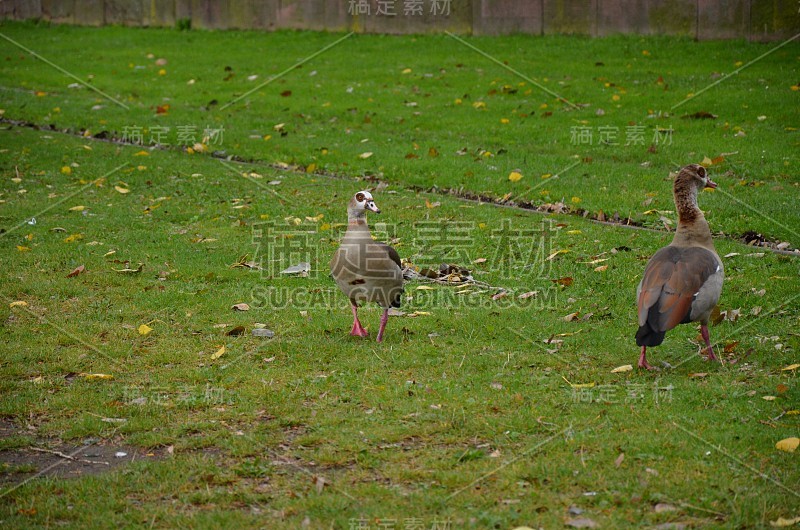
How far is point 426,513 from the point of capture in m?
5.39

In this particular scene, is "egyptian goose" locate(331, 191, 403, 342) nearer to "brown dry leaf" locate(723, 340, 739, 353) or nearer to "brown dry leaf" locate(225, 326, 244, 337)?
"brown dry leaf" locate(225, 326, 244, 337)

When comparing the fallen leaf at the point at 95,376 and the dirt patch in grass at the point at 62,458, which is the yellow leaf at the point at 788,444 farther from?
the fallen leaf at the point at 95,376

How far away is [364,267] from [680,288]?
2786mm

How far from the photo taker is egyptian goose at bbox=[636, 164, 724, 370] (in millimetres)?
7270

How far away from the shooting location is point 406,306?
9.59 meters

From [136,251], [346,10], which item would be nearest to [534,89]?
[346,10]

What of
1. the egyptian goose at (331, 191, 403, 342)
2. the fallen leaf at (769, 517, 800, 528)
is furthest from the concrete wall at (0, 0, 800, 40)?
the fallen leaf at (769, 517, 800, 528)

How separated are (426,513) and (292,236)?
6.93 metres

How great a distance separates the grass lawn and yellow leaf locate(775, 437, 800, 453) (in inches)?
1.6

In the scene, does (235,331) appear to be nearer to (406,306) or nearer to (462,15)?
(406,306)

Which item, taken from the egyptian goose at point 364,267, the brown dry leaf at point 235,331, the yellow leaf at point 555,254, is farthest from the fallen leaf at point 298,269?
the yellow leaf at point 555,254

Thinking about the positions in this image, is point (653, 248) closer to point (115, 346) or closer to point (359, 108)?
point (115, 346)

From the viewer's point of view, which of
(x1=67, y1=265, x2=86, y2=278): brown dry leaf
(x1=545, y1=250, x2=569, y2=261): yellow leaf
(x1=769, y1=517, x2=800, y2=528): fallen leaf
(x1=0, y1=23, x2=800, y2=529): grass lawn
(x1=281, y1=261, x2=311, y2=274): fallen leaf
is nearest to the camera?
(x1=769, y1=517, x2=800, y2=528): fallen leaf

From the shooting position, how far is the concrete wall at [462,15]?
20.5 meters
